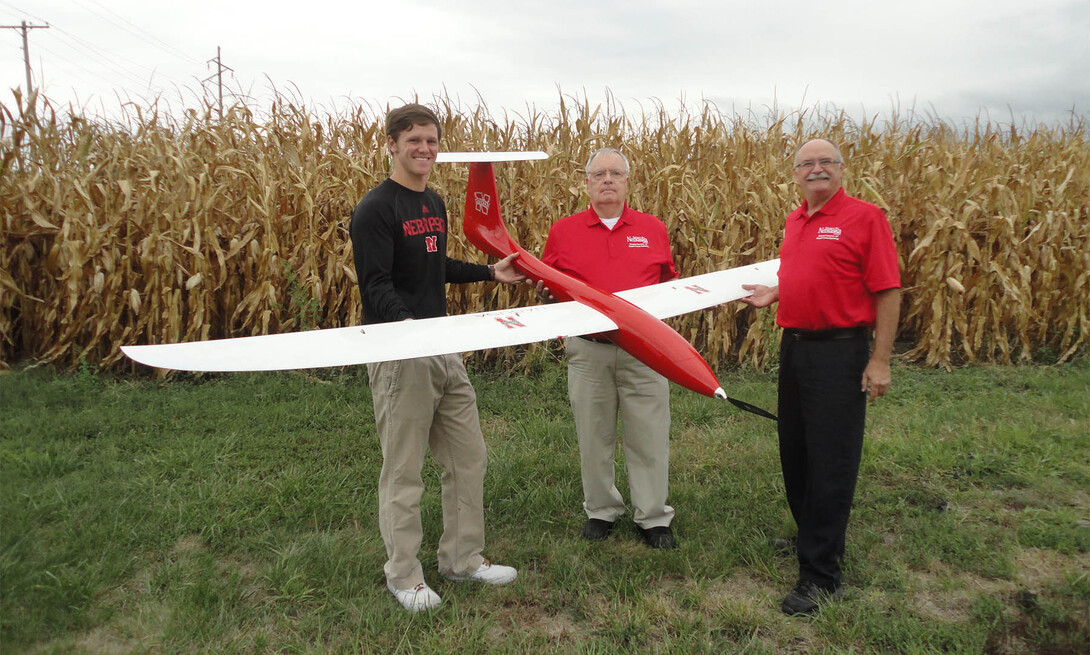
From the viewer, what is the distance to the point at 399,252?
3000mm

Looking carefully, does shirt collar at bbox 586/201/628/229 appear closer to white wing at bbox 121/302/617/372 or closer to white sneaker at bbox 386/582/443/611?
white wing at bbox 121/302/617/372

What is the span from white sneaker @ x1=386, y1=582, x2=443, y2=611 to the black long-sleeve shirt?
1324 millimetres

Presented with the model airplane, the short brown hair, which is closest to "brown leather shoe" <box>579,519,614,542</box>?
the model airplane

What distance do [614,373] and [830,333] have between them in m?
1.18

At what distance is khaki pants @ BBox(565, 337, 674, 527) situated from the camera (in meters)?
3.70

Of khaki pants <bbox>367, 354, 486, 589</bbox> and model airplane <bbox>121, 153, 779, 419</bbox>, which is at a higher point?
model airplane <bbox>121, 153, 779, 419</bbox>

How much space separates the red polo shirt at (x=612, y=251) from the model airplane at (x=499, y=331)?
0.18 meters

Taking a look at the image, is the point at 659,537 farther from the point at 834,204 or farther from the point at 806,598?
the point at 834,204

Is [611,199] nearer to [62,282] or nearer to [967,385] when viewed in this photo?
[967,385]

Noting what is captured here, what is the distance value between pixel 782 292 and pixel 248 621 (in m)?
2.99

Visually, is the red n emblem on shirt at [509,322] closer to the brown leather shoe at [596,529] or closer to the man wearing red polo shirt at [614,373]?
the man wearing red polo shirt at [614,373]

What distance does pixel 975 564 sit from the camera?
342 cm

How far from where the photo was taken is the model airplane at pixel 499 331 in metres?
2.39

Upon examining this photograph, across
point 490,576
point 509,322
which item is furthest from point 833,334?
point 490,576
